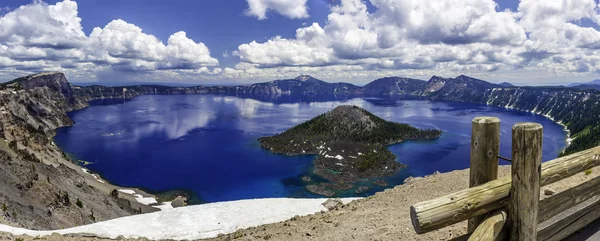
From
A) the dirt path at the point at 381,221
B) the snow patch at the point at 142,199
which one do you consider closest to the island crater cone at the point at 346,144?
the snow patch at the point at 142,199

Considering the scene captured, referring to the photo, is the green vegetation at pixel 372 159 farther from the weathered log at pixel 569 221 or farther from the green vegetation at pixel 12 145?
the weathered log at pixel 569 221

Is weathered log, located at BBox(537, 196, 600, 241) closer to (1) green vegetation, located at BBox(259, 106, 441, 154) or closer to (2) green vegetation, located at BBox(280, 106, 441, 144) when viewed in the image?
(1) green vegetation, located at BBox(259, 106, 441, 154)

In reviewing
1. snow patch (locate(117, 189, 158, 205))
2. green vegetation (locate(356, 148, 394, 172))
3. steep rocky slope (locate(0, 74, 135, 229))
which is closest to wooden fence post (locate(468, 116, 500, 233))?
steep rocky slope (locate(0, 74, 135, 229))

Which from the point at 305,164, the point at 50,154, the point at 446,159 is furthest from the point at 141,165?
the point at 446,159

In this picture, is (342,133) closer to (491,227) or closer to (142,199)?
(142,199)

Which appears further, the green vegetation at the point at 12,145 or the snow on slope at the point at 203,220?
the green vegetation at the point at 12,145
